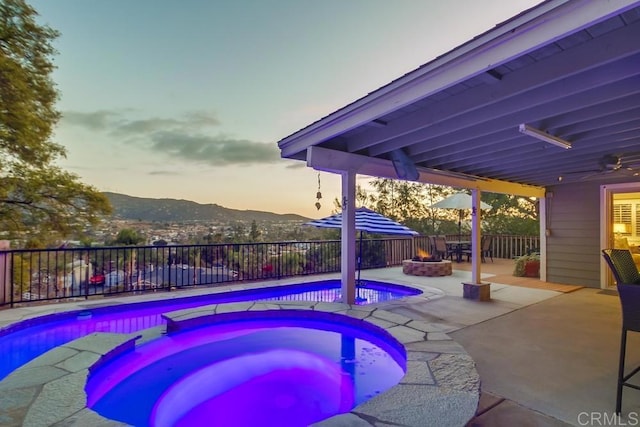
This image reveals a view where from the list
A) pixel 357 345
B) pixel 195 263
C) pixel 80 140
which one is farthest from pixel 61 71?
pixel 357 345

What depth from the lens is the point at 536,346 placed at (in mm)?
3451

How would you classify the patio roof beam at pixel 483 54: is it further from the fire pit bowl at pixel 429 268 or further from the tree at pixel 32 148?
the tree at pixel 32 148

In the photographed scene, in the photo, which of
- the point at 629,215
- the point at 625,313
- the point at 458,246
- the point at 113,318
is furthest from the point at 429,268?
the point at 629,215

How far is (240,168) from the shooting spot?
12.0m

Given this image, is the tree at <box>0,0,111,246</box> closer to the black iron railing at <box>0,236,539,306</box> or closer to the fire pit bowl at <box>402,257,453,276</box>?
the black iron railing at <box>0,236,539,306</box>

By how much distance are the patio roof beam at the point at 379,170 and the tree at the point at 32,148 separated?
629 cm

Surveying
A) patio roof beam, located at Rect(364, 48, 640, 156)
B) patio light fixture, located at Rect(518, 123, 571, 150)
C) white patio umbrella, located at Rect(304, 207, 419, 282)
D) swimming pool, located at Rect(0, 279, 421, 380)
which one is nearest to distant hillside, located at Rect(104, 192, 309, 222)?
swimming pool, located at Rect(0, 279, 421, 380)

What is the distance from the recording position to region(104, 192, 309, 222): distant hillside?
8891 millimetres

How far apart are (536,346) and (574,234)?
507cm

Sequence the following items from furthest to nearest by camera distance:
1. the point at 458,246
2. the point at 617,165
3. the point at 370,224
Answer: the point at 458,246 → the point at 370,224 → the point at 617,165

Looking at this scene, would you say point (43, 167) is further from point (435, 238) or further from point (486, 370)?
point (435, 238)

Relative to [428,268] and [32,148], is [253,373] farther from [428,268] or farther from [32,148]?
[32,148]

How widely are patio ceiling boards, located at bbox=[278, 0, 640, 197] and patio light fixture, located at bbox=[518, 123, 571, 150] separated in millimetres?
70

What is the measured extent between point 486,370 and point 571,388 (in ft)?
1.94
